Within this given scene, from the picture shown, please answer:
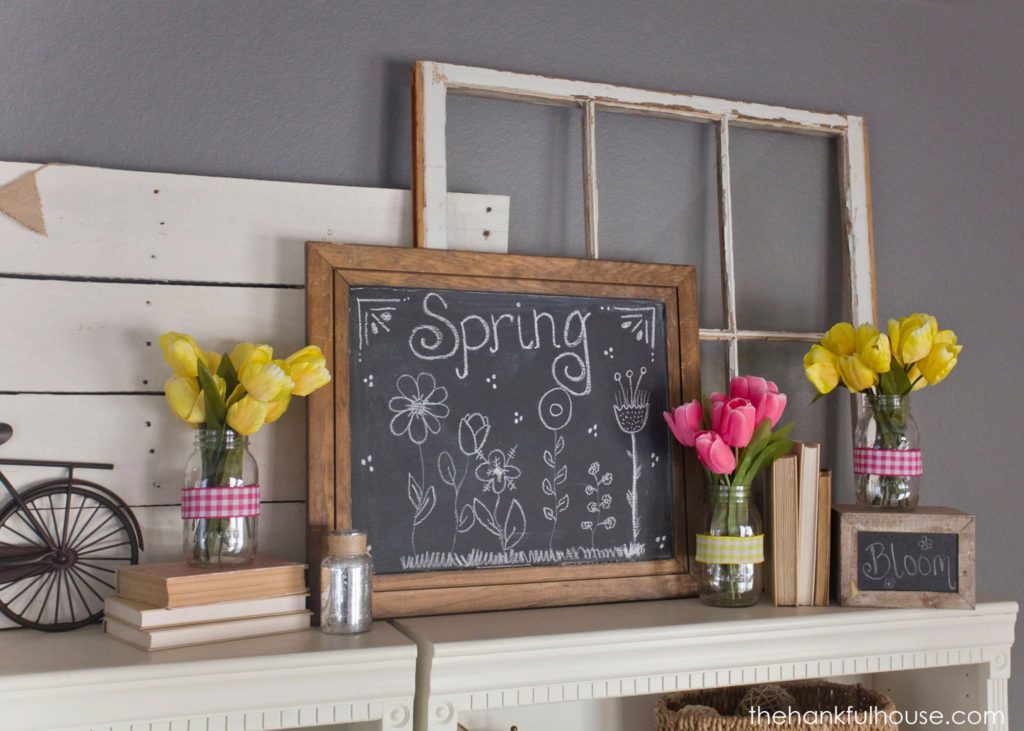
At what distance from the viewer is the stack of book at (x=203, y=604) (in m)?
1.23

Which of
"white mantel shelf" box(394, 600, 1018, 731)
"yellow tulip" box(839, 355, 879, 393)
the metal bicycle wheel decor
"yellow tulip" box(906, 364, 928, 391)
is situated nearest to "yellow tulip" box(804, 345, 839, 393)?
"yellow tulip" box(839, 355, 879, 393)

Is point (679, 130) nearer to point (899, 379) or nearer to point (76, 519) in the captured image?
point (899, 379)

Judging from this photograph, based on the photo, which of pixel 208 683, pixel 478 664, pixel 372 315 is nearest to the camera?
pixel 208 683

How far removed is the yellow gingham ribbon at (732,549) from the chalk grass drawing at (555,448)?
24 centimetres

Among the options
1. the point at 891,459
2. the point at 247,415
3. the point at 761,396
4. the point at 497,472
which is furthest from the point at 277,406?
the point at 891,459

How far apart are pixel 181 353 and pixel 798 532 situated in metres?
1.01

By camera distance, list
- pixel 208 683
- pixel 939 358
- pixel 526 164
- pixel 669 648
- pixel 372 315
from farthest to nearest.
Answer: pixel 526 164
pixel 939 358
pixel 372 315
pixel 669 648
pixel 208 683

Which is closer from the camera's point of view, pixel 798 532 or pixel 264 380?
pixel 264 380

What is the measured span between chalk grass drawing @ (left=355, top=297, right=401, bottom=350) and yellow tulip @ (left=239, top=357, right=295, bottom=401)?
17 centimetres

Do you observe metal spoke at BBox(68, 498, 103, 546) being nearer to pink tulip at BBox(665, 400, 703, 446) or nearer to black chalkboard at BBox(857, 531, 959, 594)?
pink tulip at BBox(665, 400, 703, 446)

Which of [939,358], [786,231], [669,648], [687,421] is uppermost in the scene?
[786,231]

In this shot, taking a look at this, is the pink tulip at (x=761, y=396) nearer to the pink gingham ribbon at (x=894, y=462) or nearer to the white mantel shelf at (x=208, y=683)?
the pink gingham ribbon at (x=894, y=462)

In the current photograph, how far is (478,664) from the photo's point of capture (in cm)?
130

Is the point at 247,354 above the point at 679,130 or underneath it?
underneath
